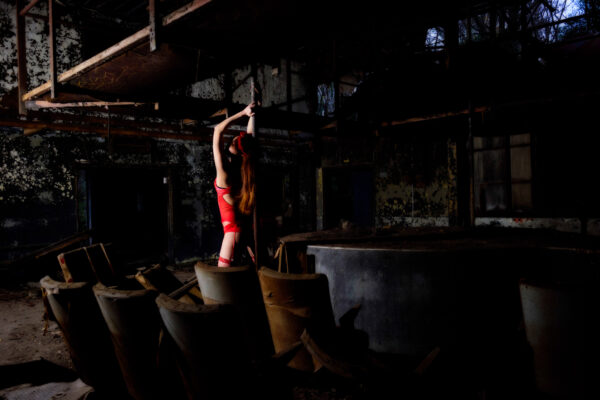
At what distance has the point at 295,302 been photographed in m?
2.46

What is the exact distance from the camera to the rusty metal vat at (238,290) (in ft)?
8.30

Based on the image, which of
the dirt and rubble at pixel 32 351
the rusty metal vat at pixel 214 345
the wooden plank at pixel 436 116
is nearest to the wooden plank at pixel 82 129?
the dirt and rubble at pixel 32 351

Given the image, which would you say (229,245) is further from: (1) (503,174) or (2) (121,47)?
(1) (503,174)

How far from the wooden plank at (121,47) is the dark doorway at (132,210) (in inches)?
230

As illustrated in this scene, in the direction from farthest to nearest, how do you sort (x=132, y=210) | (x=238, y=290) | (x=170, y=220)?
(x=132, y=210) → (x=170, y=220) → (x=238, y=290)

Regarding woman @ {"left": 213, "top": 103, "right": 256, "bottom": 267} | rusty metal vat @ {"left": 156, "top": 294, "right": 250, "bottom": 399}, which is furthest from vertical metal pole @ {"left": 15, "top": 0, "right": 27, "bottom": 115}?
rusty metal vat @ {"left": 156, "top": 294, "right": 250, "bottom": 399}

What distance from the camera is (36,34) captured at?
7.32 metres

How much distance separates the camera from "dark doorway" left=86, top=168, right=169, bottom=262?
10.4 m

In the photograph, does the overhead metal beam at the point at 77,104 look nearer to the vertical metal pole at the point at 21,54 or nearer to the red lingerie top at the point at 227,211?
the vertical metal pole at the point at 21,54

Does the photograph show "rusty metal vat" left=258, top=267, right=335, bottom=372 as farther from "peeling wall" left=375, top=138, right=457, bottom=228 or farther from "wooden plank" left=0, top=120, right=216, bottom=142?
"peeling wall" left=375, top=138, right=457, bottom=228

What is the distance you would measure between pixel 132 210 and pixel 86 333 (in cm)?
918

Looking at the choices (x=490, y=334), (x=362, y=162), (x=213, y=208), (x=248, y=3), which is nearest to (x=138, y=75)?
(x=248, y=3)

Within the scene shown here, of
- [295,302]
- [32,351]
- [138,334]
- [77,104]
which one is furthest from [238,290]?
[77,104]

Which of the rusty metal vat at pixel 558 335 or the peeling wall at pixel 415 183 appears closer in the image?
the rusty metal vat at pixel 558 335
